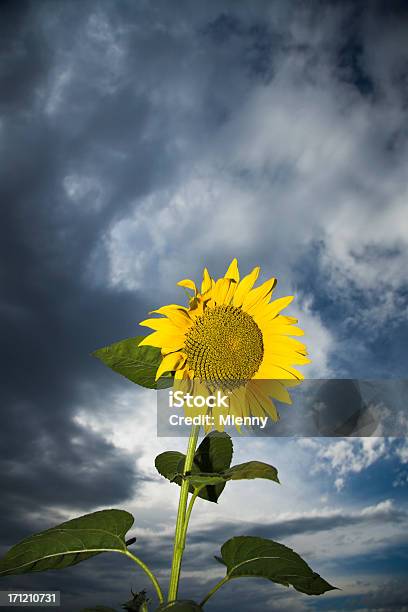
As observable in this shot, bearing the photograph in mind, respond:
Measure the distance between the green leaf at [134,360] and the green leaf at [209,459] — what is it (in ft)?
1.21

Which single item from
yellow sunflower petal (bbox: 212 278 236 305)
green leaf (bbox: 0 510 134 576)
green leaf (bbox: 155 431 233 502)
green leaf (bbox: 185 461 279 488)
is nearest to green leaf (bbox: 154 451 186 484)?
green leaf (bbox: 155 431 233 502)

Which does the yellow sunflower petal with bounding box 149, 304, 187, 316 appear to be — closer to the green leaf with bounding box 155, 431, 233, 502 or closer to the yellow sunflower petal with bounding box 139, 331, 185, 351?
the yellow sunflower petal with bounding box 139, 331, 185, 351

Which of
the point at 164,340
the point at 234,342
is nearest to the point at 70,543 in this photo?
the point at 164,340

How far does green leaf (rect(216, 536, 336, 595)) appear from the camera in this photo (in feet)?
7.97

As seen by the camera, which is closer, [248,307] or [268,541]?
[268,541]

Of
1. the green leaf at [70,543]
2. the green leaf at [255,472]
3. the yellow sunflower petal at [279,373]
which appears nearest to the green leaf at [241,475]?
the green leaf at [255,472]

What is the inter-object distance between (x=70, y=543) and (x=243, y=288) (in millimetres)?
1529

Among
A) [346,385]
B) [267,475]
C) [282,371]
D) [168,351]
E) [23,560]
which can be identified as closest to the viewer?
[267,475]

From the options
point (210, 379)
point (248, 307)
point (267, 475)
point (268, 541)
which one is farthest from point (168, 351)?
point (268, 541)

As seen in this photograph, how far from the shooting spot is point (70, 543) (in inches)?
101

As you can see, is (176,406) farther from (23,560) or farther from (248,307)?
(23,560)

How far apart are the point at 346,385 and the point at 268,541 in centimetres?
116

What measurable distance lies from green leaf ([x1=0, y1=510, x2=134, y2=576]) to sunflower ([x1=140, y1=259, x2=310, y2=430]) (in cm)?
73

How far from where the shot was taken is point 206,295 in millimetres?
2822
